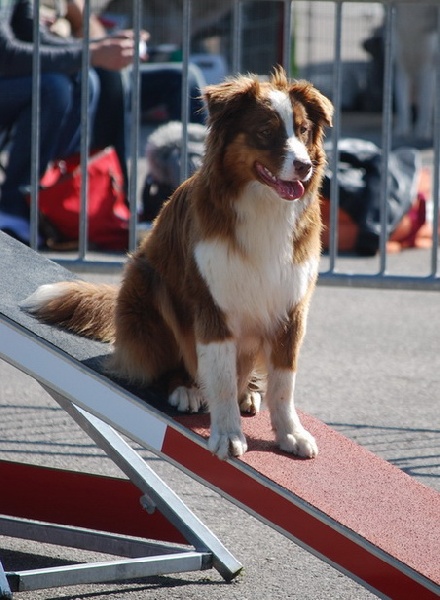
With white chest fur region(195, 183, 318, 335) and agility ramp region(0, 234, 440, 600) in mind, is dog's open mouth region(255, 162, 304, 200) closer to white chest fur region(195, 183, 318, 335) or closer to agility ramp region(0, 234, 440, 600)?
white chest fur region(195, 183, 318, 335)

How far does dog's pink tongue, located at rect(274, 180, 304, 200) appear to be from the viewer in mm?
2916

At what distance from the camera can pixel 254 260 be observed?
119 inches

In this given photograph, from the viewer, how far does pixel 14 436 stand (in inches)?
177

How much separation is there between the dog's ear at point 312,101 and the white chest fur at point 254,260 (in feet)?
0.79

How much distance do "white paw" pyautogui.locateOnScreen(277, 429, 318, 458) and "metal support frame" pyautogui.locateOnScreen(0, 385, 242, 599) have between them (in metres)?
0.42

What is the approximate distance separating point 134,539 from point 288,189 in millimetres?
1261

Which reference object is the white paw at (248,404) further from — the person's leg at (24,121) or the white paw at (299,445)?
the person's leg at (24,121)

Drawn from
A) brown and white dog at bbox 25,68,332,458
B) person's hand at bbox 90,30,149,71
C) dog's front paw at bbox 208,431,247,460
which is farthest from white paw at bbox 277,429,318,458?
person's hand at bbox 90,30,149,71

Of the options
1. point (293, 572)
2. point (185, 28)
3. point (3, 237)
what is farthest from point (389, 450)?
point (185, 28)

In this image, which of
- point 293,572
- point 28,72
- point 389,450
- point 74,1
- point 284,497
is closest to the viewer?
point 284,497

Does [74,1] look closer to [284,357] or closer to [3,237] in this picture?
[3,237]

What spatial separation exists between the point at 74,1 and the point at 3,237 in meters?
4.85

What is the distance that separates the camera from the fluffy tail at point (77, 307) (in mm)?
3473

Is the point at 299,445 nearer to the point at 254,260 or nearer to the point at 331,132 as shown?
the point at 254,260
